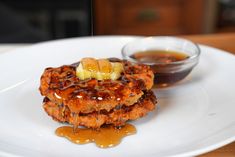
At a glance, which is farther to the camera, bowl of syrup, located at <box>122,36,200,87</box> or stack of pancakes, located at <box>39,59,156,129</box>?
bowl of syrup, located at <box>122,36,200,87</box>

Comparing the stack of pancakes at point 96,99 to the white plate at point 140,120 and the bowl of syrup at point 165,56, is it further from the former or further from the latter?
the bowl of syrup at point 165,56

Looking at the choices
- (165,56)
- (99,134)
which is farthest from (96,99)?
(165,56)

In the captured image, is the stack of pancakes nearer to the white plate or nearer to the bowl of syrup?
the white plate

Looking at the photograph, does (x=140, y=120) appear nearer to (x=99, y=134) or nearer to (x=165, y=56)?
(x=99, y=134)

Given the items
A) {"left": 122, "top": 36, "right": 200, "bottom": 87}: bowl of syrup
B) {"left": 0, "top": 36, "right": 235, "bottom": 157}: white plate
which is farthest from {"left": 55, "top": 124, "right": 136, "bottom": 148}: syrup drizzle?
{"left": 122, "top": 36, "right": 200, "bottom": 87}: bowl of syrup

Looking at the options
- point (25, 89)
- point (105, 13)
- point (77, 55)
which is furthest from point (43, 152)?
point (105, 13)
